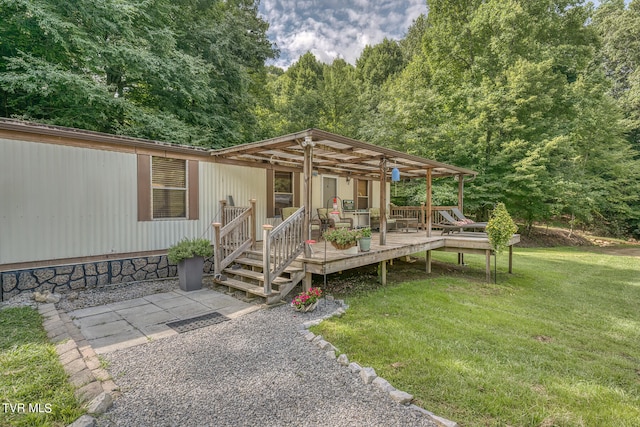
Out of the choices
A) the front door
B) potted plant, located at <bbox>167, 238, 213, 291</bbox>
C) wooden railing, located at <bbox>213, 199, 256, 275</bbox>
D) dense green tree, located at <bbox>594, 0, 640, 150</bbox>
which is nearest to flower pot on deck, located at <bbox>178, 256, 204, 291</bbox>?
potted plant, located at <bbox>167, 238, 213, 291</bbox>

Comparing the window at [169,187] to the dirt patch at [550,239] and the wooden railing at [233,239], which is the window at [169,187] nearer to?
the wooden railing at [233,239]

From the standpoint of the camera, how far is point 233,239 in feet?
19.6

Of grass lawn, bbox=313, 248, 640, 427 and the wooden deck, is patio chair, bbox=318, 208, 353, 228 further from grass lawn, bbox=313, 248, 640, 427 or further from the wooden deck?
grass lawn, bbox=313, 248, 640, 427

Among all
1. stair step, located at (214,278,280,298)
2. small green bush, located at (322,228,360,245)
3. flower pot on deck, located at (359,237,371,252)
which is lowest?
stair step, located at (214,278,280,298)

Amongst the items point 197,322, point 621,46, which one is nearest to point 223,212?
point 197,322

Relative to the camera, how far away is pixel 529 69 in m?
13.0

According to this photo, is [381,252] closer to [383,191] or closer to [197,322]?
[383,191]

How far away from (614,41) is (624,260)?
18600 mm

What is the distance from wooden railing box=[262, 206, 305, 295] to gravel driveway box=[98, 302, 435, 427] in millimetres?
1295

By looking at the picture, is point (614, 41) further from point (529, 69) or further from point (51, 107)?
point (51, 107)

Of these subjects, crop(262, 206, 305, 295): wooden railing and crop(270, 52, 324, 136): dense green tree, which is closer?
crop(262, 206, 305, 295): wooden railing

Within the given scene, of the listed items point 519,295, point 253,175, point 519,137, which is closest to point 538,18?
point 519,137

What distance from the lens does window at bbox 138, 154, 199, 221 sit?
582 cm

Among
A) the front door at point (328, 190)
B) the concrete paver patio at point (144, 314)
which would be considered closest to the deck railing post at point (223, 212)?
the concrete paver patio at point (144, 314)
